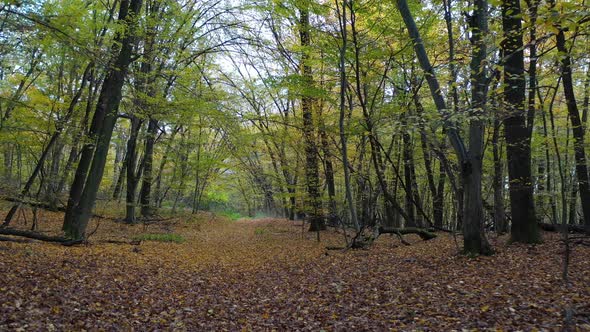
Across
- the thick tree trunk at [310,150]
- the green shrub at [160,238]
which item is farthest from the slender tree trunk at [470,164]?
the green shrub at [160,238]

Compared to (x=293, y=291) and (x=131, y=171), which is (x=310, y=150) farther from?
(x=131, y=171)

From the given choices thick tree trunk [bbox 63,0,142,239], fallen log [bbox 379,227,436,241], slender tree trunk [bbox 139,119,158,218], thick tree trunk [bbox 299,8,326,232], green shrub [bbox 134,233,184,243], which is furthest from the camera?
slender tree trunk [bbox 139,119,158,218]

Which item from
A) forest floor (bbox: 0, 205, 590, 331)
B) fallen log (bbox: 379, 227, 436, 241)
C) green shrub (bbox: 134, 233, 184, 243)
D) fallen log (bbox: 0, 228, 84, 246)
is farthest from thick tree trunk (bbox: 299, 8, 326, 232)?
fallen log (bbox: 0, 228, 84, 246)

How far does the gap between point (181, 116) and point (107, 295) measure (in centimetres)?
863

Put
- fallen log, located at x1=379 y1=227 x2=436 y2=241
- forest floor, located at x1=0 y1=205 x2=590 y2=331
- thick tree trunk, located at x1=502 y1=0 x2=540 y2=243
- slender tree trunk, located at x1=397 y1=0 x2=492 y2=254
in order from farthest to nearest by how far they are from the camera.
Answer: fallen log, located at x1=379 y1=227 x2=436 y2=241 < thick tree trunk, located at x1=502 y1=0 x2=540 y2=243 < slender tree trunk, located at x1=397 y1=0 x2=492 y2=254 < forest floor, located at x1=0 y1=205 x2=590 y2=331

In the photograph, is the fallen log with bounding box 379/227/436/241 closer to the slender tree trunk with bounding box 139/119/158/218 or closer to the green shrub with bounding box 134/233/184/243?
the green shrub with bounding box 134/233/184/243

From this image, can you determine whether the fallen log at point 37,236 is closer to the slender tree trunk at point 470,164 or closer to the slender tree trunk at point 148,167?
the slender tree trunk at point 148,167

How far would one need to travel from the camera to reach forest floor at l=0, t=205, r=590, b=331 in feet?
15.7

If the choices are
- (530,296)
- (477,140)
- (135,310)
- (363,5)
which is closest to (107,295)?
(135,310)

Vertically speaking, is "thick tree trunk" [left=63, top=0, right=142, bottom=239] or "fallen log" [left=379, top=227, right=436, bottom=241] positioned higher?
"thick tree trunk" [left=63, top=0, right=142, bottom=239]

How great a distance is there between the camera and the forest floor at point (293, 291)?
4.80 m

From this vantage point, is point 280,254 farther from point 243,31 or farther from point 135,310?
point 243,31

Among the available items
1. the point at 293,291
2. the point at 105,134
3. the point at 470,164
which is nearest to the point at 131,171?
the point at 105,134

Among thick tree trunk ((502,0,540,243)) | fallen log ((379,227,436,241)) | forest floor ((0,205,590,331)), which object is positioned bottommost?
forest floor ((0,205,590,331))
